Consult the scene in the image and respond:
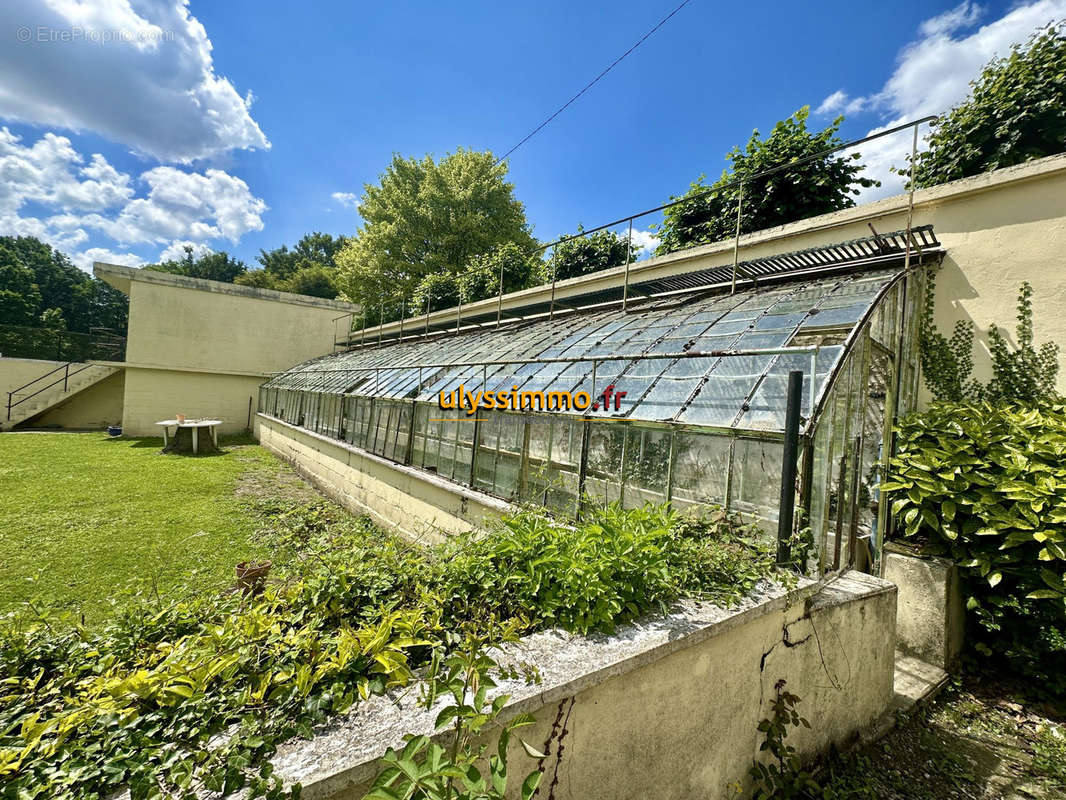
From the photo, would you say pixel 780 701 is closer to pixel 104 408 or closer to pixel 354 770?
pixel 354 770

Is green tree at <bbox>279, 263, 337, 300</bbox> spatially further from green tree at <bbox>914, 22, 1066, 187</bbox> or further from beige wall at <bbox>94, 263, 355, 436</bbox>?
green tree at <bbox>914, 22, 1066, 187</bbox>

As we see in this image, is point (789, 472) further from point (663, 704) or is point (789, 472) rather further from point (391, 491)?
point (391, 491)

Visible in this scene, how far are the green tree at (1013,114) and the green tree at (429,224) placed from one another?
22.7 m

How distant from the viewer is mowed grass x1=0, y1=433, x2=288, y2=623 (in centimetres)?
530

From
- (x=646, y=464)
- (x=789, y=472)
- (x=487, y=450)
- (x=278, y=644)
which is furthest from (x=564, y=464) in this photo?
(x=278, y=644)

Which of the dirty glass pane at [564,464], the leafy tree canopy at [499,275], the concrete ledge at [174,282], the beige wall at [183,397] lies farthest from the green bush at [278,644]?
the beige wall at [183,397]

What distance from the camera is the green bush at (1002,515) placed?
386 centimetres

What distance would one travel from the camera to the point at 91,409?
21672 mm

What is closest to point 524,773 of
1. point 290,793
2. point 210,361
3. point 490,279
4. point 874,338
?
point 290,793

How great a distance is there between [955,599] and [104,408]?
32018 millimetres

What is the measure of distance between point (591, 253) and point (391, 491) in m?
12.8

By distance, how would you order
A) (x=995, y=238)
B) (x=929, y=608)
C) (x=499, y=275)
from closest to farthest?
(x=929, y=608) → (x=995, y=238) → (x=499, y=275)

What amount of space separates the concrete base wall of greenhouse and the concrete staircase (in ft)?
49.5

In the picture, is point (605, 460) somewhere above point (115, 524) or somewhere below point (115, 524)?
above
